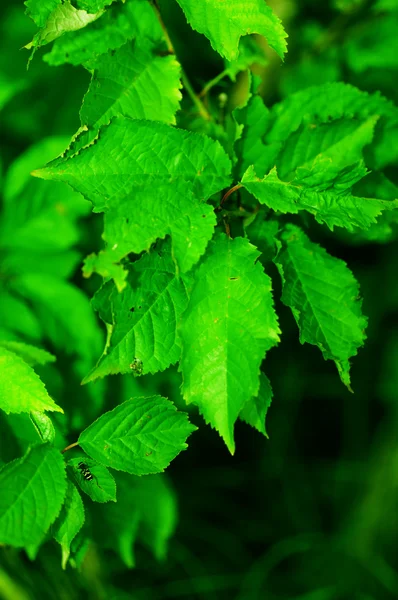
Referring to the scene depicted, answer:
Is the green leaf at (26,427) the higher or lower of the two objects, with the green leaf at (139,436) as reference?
higher

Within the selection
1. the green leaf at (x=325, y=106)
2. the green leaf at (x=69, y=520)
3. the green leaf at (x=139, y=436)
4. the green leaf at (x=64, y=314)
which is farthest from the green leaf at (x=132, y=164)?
the green leaf at (x=64, y=314)

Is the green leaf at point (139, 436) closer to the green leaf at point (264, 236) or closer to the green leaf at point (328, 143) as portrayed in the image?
the green leaf at point (264, 236)

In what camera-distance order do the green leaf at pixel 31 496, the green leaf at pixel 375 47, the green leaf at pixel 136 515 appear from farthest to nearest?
the green leaf at pixel 375 47 → the green leaf at pixel 136 515 → the green leaf at pixel 31 496

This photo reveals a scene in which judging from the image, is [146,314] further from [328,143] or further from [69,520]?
[328,143]

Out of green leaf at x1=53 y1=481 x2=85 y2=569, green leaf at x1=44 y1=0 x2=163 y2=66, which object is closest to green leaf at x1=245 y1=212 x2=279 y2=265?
green leaf at x1=44 y1=0 x2=163 y2=66

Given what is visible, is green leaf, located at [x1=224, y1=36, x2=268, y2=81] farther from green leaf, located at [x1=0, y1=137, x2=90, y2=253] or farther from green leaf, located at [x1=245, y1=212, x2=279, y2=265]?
green leaf, located at [x1=0, y1=137, x2=90, y2=253]

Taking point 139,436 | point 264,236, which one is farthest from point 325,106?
point 139,436

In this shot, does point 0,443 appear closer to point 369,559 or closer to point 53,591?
point 53,591
